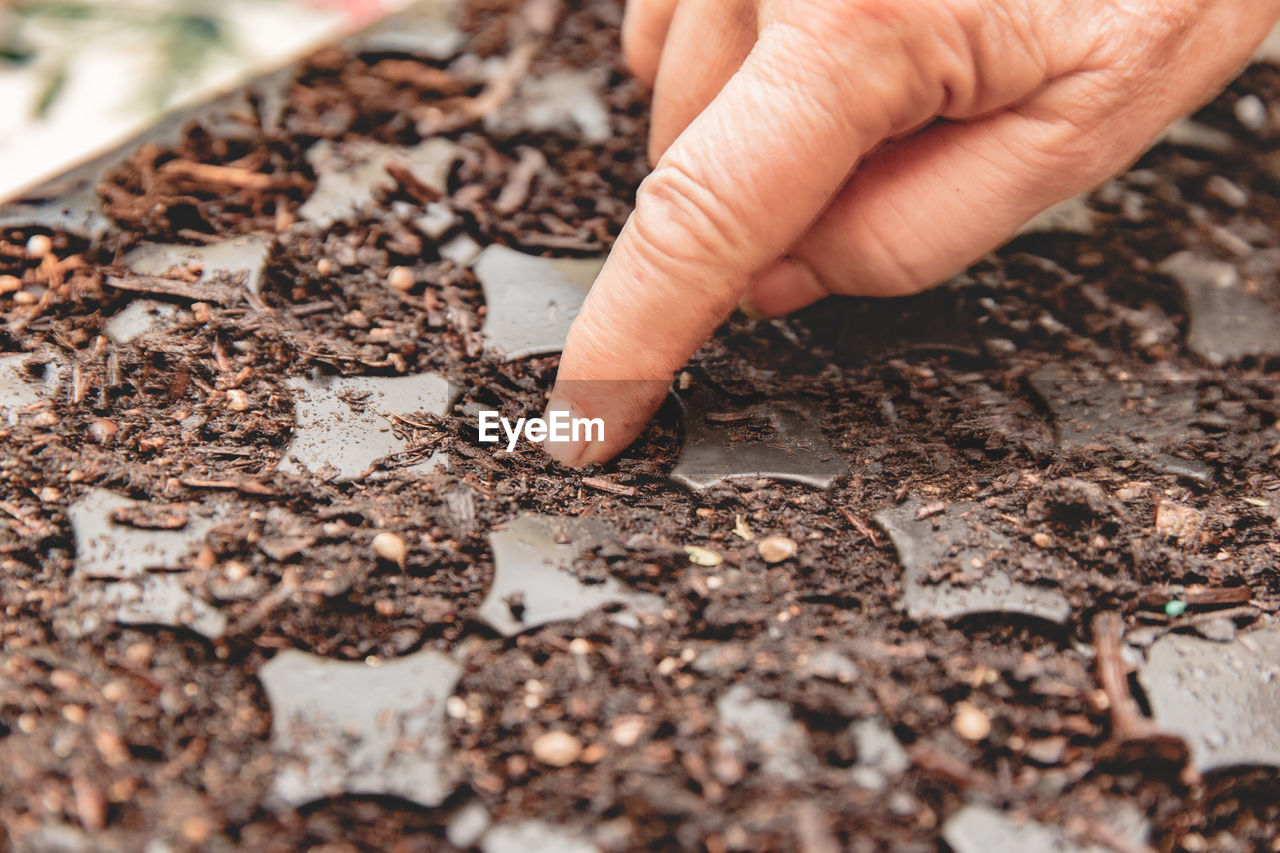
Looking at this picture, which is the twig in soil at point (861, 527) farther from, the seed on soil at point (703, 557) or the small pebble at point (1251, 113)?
the small pebble at point (1251, 113)

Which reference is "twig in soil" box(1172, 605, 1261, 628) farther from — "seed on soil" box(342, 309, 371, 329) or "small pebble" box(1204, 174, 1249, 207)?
"seed on soil" box(342, 309, 371, 329)

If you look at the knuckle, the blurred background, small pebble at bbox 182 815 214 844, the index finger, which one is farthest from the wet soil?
the blurred background

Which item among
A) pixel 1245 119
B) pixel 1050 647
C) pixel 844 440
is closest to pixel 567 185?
pixel 844 440

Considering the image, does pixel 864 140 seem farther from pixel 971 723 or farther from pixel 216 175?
pixel 216 175

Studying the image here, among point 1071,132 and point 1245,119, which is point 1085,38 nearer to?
point 1071,132

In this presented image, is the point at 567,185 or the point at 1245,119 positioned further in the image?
the point at 1245,119

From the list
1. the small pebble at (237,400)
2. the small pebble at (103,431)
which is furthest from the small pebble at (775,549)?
the small pebble at (103,431)
